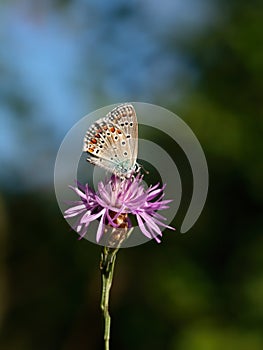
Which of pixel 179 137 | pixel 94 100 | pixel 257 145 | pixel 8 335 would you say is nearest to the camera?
pixel 179 137

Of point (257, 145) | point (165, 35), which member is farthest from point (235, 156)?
point (165, 35)

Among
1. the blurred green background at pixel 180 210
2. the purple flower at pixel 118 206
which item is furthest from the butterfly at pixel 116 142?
the blurred green background at pixel 180 210

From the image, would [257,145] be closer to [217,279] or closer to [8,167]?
[217,279]

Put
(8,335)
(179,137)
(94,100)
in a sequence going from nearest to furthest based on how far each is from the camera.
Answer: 1. (179,137)
2. (94,100)
3. (8,335)

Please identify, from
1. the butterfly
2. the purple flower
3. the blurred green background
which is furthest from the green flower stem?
the blurred green background

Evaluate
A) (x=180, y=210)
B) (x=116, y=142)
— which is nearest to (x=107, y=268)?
(x=116, y=142)

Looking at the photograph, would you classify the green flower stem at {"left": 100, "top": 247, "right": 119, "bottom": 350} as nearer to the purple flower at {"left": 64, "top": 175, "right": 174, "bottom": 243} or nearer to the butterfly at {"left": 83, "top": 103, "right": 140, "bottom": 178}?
the purple flower at {"left": 64, "top": 175, "right": 174, "bottom": 243}

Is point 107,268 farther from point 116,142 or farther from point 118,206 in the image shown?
point 116,142
